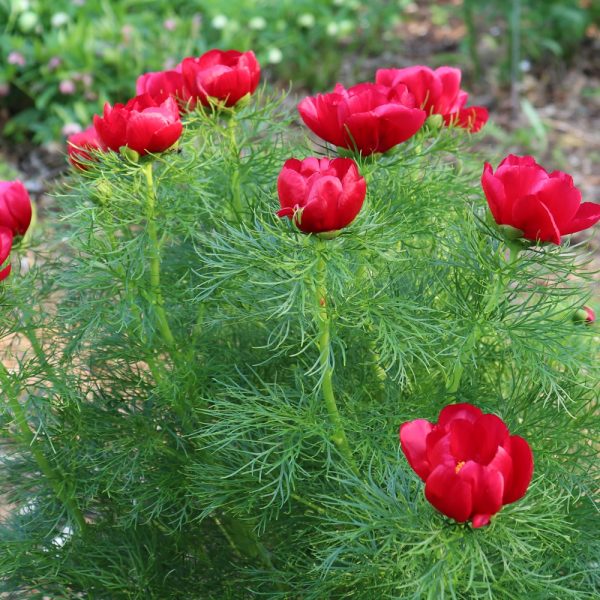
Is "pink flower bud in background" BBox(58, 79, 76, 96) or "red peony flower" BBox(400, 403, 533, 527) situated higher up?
"red peony flower" BBox(400, 403, 533, 527)

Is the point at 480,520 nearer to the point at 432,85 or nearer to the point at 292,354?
the point at 292,354

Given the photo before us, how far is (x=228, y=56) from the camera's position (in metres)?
1.43

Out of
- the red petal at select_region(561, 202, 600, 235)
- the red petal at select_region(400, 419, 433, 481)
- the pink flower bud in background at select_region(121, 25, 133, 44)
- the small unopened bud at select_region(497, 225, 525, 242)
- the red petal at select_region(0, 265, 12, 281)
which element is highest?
the red petal at select_region(561, 202, 600, 235)

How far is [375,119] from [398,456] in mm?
434

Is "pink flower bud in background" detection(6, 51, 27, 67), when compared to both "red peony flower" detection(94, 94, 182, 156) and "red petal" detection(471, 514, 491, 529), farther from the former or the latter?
"red petal" detection(471, 514, 491, 529)

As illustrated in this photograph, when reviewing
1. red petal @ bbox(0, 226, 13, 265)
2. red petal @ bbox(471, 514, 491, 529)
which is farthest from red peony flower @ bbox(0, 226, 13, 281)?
red petal @ bbox(471, 514, 491, 529)

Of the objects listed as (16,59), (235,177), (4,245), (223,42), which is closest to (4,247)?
(4,245)

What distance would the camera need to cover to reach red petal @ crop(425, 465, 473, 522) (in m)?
0.93

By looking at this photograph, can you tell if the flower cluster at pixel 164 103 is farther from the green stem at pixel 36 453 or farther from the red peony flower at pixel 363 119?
the green stem at pixel 36 453

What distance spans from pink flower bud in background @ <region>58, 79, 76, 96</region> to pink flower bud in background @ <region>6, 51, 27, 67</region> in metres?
0.18

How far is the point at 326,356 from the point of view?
119cm

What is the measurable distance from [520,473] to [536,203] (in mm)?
312

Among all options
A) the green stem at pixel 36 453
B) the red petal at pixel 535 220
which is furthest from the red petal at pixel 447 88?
the green stem at pixel 36 453

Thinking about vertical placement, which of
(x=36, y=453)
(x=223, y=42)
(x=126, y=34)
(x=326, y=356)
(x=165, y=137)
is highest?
(x=165, y=137)
